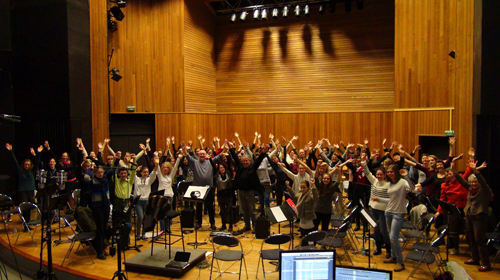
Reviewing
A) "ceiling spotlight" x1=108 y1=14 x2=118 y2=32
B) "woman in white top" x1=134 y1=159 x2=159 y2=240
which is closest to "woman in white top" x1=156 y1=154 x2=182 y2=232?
"woman in white top" x1=134 y1=159 x2=159 y2=240

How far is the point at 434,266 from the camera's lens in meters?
6.31

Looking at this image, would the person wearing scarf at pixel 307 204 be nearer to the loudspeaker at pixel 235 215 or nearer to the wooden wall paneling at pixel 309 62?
the loudspeaker at pixel 235 215

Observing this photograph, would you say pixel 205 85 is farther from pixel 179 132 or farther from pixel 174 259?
pixel 174 259

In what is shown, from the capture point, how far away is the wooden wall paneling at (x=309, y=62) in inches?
587

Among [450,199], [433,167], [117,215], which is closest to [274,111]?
[433,167]

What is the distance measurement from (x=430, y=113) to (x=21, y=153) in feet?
42.3

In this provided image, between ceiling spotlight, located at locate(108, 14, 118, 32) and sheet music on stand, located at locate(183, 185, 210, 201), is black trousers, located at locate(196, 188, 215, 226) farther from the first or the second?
ceiling spotlight, located at locate(108, 14, 118, 32)

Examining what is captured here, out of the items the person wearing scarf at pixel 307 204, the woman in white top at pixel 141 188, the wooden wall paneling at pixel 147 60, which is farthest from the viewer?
the wooden wall paneling at pixel 147 60

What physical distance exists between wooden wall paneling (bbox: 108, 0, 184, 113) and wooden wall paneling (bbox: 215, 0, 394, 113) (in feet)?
10.2

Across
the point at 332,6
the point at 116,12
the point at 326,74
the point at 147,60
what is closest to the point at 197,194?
the point at 116,12

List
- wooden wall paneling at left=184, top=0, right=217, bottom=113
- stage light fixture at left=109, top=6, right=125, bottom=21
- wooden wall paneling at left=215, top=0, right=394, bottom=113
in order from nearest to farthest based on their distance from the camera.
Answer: stage light fixture at left=109, top=6, right=125, bottom=21, wooden wall paneling at left=184, top=0, right=217, bottom=113, wooden wall paneling at left=215, top=0, right=394, bottom=113

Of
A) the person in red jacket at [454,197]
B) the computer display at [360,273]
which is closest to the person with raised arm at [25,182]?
the computer display at [360,273]

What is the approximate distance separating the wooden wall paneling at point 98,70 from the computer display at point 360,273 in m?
10.1

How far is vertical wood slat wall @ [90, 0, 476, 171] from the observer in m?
10.9
